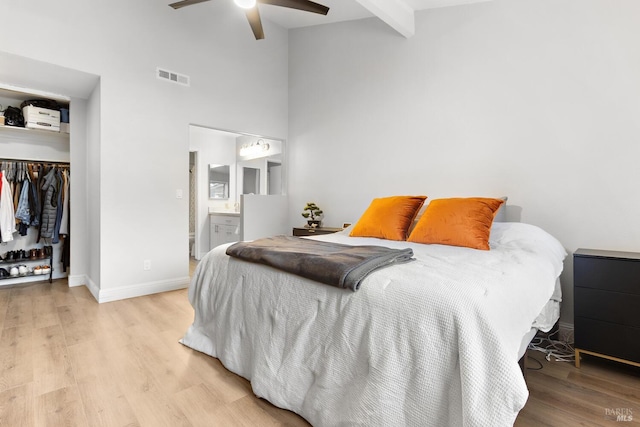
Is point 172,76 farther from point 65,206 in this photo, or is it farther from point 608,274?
point 608,274

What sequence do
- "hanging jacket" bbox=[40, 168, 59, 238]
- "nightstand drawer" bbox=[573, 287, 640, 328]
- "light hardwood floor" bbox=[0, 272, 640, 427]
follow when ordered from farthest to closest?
1. "hanging jacket" bbox=[40, 168, 59, 238]
2. "nightstand drawer" bbox=[573, 287, 640, 328]
3. "light hardwood floor" bbox=[0, 272, 640, 427]

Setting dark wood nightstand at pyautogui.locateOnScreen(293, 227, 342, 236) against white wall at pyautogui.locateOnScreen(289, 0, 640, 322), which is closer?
white wall at pyautogui.locateOnScreen(289, 0, 640, 322)

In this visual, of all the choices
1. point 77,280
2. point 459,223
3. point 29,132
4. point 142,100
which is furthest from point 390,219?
point 29,132

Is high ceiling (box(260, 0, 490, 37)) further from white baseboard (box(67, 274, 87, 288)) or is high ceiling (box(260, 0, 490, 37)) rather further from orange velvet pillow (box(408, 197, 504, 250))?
white baseboard (box(67, 274, 87, 288))

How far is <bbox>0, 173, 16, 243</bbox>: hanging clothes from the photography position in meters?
3.34

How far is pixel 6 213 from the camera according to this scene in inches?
132

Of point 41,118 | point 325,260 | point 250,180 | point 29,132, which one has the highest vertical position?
point 41,118

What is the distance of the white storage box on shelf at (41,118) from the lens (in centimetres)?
347

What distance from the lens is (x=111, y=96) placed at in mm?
3082

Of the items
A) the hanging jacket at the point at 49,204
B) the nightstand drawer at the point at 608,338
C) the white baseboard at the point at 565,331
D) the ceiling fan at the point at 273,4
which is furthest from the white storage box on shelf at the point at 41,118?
the white baseboard at the point at 565,331

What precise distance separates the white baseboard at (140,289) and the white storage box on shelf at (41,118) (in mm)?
1917

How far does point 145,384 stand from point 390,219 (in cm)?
202

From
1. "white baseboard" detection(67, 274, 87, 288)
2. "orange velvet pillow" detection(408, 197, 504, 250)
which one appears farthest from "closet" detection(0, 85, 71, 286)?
"orange velvet pillow" detection(408, 197, 504, 250)

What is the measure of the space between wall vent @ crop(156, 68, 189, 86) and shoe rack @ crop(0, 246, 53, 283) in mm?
2417
